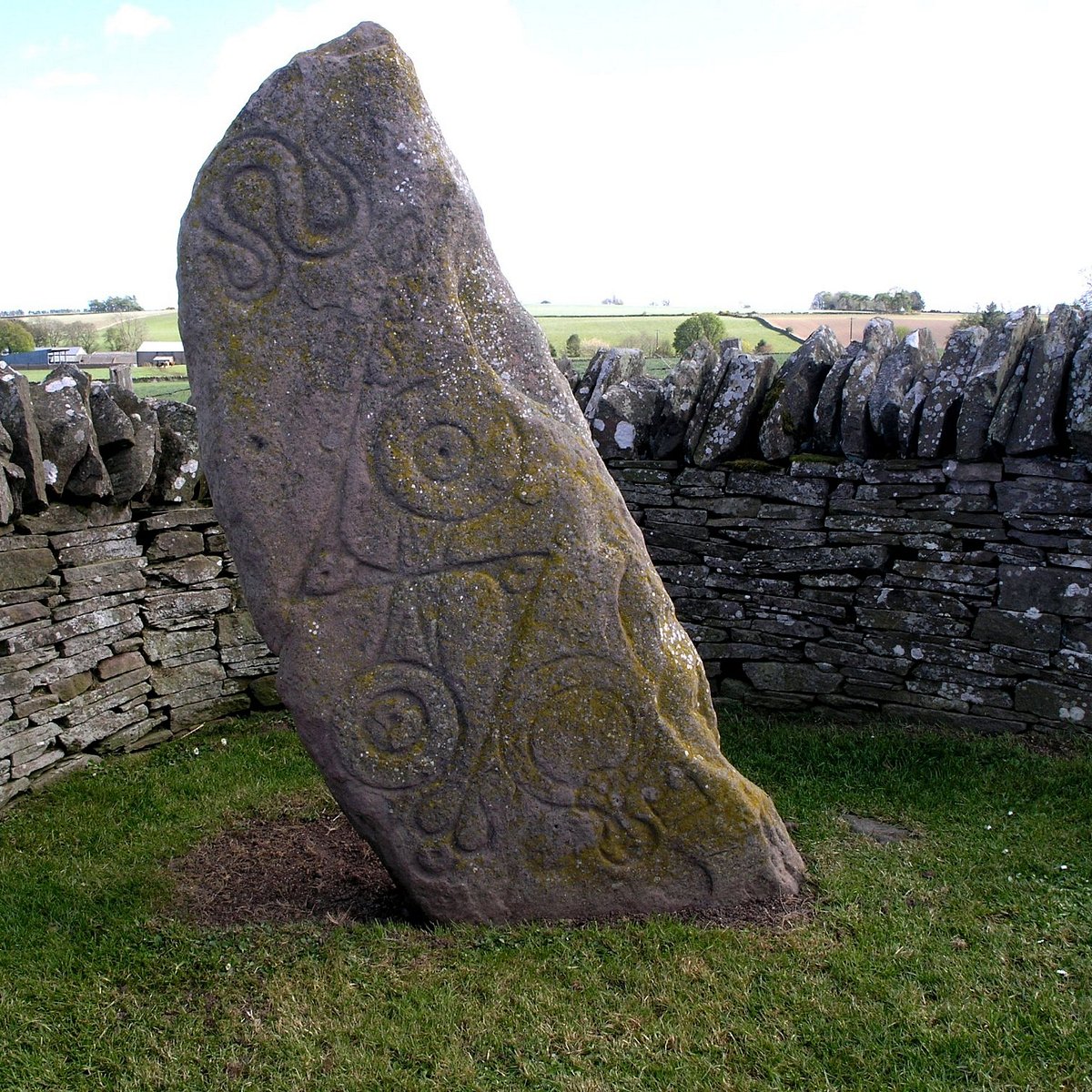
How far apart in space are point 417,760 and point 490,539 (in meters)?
0.90

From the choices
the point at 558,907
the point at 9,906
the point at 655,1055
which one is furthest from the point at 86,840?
the point at 655,1055

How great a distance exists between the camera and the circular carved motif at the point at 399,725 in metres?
3.85

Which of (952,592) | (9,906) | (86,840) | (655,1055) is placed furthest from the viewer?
(952,592)

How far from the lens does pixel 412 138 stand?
3.79m

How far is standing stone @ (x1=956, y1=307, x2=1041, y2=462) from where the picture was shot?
221 inches

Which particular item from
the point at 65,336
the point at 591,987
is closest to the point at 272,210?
the point at 591,987

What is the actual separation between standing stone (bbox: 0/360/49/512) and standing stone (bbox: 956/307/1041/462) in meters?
4.97

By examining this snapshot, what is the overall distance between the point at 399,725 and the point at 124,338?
24.8 m

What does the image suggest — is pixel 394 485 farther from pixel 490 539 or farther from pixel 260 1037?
pixel 260 1037

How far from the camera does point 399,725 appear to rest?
3861 millimetres

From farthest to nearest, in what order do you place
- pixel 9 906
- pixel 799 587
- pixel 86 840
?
pixel 799 587
pixel 86 840
pixel 9 906

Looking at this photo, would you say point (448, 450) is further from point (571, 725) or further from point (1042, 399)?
point (1042, 399)

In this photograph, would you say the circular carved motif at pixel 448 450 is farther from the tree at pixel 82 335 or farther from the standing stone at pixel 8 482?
the tree at pixel 82 335

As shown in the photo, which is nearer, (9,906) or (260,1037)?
(260,1037)
